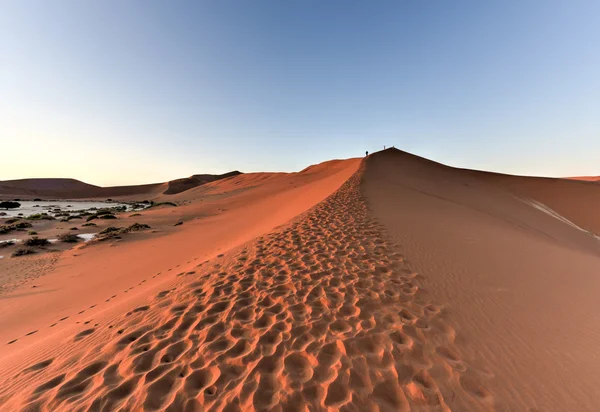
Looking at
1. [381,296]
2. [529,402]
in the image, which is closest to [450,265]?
[381,296]

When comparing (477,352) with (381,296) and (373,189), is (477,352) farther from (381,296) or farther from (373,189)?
(373,189)

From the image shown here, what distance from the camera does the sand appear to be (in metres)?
2.64

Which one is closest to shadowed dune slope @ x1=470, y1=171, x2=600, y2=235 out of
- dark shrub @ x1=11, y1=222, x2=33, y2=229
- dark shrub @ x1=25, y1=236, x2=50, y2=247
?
dark shrub @ x1=25, y1=236, x2=50, y2=247

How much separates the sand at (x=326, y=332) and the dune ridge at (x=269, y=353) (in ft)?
0.06

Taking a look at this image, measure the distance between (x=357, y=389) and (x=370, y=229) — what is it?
591 centimetres

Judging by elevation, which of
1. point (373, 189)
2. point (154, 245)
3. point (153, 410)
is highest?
point (373, 189)

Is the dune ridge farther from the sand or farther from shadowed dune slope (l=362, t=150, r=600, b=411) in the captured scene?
shadowed dune slope (l=362, t=150, r=600, b=411)

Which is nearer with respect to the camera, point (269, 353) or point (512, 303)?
point (269, 353)

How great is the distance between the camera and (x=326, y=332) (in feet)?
11.5

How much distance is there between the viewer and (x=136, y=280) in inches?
299

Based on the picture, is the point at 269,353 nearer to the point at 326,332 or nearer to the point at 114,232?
the point at 326,332

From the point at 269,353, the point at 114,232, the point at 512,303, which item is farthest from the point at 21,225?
the point at 512,303

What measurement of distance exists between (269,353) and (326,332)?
0.81 metres

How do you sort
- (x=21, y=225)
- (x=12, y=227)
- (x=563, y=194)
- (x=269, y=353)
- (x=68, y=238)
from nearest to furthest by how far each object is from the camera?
1. (x=269, y=353)
2. (x=68, y=238)
3. (x=12, y=227)
4. (x=21, y=225)
5. (x=563, y=194)
